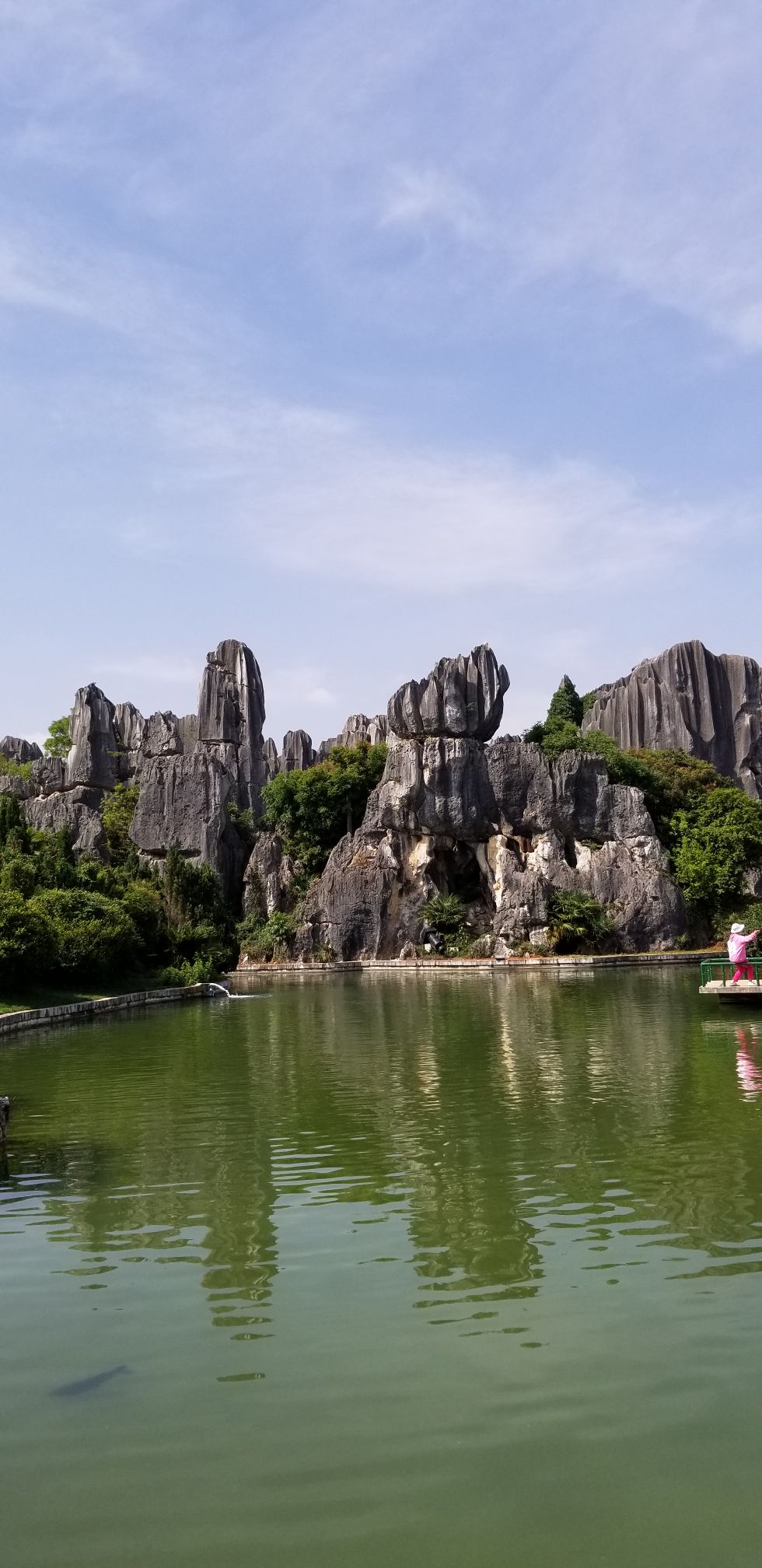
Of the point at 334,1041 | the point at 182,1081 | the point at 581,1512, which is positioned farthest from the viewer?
the point at 334,1041

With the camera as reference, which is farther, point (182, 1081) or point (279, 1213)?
point (182, 1081)

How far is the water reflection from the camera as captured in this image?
21.8 ft

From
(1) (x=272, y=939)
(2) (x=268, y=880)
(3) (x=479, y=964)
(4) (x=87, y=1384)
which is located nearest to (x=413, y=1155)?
(4) (x=87, y=1384)

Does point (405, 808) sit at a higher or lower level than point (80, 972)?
higher

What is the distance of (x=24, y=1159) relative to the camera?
9938 mm

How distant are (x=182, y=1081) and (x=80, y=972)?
15.9m

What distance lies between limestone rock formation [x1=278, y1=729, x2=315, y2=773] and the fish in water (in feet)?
228

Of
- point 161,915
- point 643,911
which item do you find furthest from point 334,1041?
point 643,911

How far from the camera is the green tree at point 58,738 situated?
229 ft

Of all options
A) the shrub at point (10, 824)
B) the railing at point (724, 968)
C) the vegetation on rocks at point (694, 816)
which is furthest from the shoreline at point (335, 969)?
the railing at point (724, 968)

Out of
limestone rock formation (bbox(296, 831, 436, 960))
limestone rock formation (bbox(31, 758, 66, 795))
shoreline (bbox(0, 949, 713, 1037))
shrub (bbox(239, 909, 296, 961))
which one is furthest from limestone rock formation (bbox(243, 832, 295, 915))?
limestone rock formation (bbox(31, 758, 66, 795))

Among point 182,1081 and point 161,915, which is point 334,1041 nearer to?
point 182,1081

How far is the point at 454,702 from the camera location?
4844cm

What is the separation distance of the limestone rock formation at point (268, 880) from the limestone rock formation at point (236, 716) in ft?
30.5
